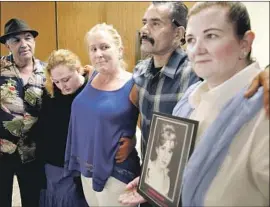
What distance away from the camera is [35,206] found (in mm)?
1718

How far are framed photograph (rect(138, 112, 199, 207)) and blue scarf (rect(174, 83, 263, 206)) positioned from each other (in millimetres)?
36

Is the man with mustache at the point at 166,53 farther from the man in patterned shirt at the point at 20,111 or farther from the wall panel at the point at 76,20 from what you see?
the wall panel at the point at 76,20

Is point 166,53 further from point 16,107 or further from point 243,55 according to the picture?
point 16,107

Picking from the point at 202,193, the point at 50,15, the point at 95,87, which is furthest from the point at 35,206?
the point at 50,15

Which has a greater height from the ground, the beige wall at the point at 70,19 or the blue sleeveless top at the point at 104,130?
the beige wall at the point at 70,19

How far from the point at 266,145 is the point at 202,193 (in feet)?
0.59

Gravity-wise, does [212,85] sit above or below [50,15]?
below

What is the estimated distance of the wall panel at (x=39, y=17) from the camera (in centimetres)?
263

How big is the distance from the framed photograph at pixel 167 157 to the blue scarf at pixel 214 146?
36mm

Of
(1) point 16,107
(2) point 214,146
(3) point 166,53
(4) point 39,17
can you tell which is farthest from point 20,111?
(4) point 39,17

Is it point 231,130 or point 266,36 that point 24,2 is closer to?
point 266,36

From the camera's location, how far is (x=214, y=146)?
66 cm

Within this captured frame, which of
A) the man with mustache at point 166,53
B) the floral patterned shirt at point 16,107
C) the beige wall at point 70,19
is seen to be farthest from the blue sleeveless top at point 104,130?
the beige wall at point 70,19

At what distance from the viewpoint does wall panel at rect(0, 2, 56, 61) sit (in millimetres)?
2629
